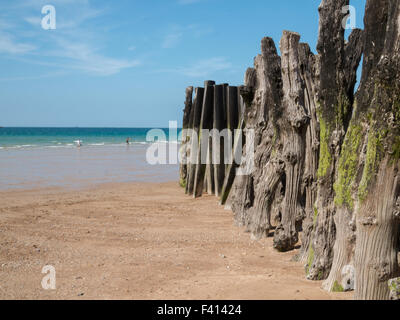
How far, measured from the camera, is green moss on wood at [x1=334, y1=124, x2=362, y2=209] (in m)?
3.51

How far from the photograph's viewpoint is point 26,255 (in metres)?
5.47

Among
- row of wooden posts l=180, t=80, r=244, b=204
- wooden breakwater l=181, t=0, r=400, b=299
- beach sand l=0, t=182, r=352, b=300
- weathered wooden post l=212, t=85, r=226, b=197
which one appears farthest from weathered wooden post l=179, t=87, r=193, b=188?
wooden breakwater l=181, t=0, r=400, b=299

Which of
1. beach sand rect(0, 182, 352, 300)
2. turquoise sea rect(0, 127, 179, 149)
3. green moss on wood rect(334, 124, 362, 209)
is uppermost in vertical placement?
turquoise sea rect(0, 127, 179, 149)

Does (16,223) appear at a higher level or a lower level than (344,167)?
lower

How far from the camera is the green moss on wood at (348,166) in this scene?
138 inches

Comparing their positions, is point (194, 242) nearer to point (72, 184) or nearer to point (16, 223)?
point (16, 223)

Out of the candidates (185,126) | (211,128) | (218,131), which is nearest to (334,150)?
(218,131)

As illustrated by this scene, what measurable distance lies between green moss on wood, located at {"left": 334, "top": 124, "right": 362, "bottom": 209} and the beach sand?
805 millimetres

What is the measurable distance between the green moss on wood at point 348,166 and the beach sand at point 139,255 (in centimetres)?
80

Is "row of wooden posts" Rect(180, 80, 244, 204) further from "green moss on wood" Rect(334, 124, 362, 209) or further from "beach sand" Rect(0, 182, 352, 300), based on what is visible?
"green moss on wood" Rect(334, 124, 362, 209)

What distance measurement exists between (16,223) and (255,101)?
4368 mm

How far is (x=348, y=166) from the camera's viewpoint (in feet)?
11.8
